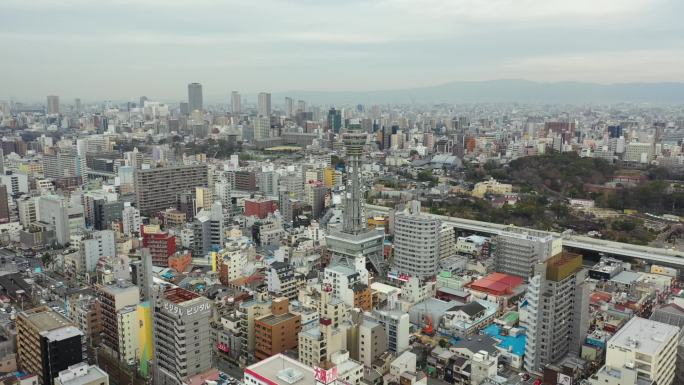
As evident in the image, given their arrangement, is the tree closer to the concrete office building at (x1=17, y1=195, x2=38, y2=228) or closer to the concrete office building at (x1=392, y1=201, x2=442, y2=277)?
the concrete office building at (x1=17, y1=195, x2=38, y2=228)


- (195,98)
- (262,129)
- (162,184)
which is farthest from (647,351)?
(195,98)

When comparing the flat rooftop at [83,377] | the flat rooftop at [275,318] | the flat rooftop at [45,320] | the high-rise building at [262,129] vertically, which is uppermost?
the high-rise building at [262,129]

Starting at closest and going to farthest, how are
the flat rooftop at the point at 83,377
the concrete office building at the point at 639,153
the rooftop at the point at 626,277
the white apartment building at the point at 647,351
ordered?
the flat rooftop at the point at 83,377
the white apartment building at the point at 647,351
the rooftop at the point at 626,277
the concrete office building at the point at 639,153

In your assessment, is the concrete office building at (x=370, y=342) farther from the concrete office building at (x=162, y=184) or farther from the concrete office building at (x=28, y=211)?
the concrete office building at (x=28, y=211)

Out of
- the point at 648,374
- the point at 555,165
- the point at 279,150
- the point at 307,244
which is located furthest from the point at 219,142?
the point at 648,374

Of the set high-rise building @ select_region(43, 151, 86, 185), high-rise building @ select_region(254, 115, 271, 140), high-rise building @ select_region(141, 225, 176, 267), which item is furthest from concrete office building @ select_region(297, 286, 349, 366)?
high-rise building @ select_region(254, 115, 271, 140)

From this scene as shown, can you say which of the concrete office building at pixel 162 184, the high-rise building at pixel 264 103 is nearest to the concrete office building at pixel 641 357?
the concrete office building at pixel 162 184
